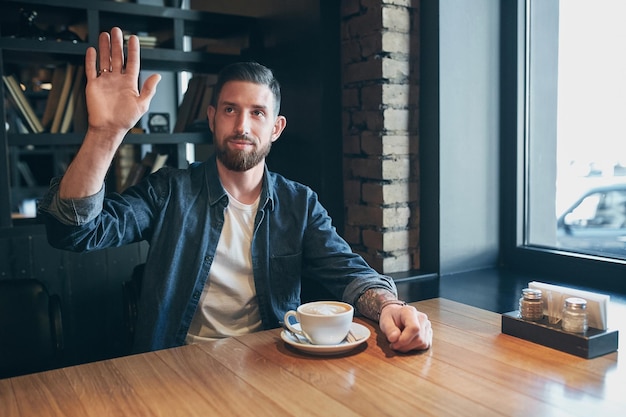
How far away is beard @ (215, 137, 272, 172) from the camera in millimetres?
1858

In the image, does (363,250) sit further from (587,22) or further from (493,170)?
(587,22)

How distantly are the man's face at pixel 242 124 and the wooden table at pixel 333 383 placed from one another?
2.11ft

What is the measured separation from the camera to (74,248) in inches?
62.4

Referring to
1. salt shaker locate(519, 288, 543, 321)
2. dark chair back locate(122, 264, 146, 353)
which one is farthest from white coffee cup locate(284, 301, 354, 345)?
dark chair back locate(122, 264, 146, 353)

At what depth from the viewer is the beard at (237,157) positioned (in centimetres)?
186

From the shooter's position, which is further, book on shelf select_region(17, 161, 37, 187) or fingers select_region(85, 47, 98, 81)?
book on shelf select_region(17, 161, 37, 187)

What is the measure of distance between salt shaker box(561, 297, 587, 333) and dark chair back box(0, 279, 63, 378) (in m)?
1.32

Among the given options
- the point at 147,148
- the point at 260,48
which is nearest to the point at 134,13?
the point at 260,48

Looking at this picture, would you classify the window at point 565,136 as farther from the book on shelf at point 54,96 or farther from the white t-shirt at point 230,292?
the book on shelf at point 54,96

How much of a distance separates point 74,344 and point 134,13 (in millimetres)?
1337

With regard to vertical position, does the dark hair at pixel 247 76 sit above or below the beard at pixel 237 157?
above

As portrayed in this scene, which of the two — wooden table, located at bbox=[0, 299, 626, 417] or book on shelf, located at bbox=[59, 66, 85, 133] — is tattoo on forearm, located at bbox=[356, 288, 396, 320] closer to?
wooden table, located at bbox=[0, 299, 626, 417]

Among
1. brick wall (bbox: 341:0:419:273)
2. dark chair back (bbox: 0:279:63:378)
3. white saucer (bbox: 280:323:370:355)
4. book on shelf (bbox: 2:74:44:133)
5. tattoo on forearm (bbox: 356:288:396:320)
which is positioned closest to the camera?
white saucer (bbox: 280:323:370:355)

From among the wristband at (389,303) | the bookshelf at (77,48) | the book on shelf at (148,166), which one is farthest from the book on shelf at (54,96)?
the wristband at (389,303)
